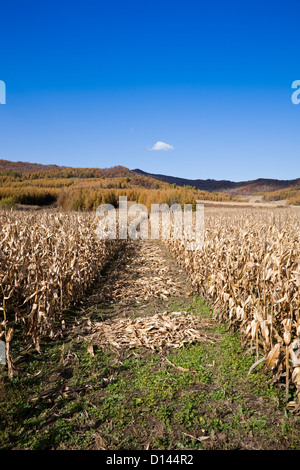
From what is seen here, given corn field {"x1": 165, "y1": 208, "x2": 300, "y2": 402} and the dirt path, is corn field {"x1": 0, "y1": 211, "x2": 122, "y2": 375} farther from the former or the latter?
corn field {"x1": 165, "y1": 208, "x2": 300, "y2": 402}

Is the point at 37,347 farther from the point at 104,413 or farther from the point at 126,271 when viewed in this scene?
the point at 126,271

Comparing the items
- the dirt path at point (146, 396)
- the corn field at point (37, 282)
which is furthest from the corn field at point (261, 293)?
the corn field at point (37, 282)

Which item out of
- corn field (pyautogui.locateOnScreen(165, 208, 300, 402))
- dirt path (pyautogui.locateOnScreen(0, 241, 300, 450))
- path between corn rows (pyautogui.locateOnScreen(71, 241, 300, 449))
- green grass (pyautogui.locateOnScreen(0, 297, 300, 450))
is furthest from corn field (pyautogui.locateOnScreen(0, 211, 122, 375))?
corn field (pyautogui.locateOnScreen(165, 208, 300, 402))

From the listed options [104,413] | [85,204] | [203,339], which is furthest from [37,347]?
A: [85,204]

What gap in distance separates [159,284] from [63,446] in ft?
17.5

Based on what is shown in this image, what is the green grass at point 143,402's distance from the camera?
281cm

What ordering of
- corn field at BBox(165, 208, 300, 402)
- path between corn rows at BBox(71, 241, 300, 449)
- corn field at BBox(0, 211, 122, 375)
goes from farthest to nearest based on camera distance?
corn field at BBox(0, 211, 122, 375) < corn field at BBox(165, 208, 300, 402) < path between corn rows at BBox(71, 241, 300, 449)

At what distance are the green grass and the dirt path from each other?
10 mm

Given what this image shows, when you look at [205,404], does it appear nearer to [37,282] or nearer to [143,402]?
[143,402]

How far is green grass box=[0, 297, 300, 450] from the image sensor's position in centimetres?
281

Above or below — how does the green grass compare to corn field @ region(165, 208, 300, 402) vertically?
below

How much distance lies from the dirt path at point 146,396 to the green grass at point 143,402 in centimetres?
1

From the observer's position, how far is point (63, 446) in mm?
2736

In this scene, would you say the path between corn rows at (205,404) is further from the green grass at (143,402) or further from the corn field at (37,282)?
the corn field at (37,282)
